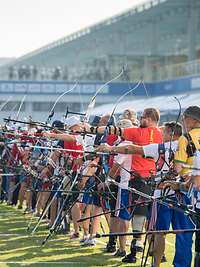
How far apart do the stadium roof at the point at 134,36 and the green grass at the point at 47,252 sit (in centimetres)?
3129

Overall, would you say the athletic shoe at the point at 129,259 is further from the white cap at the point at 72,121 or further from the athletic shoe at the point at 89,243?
the white cap at the point at 72,121

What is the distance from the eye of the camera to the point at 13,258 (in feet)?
36.4

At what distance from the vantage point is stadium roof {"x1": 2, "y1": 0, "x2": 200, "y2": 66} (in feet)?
152

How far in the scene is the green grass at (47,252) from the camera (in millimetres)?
10789

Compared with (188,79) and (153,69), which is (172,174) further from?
(153,69)

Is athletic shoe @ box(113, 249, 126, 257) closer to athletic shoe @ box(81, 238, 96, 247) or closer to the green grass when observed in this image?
the green grass

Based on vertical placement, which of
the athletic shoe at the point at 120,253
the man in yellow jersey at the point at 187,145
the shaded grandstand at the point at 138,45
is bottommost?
the athletic shoe at the point at 120,253

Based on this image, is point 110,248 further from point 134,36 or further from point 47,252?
point 134,36

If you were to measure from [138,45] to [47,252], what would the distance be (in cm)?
5240

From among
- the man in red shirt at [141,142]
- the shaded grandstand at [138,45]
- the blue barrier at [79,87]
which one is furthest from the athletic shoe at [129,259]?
the blue barrier at [79,87]

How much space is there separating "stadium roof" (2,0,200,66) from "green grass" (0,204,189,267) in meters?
31.3

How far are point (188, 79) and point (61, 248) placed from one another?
87.1 ft

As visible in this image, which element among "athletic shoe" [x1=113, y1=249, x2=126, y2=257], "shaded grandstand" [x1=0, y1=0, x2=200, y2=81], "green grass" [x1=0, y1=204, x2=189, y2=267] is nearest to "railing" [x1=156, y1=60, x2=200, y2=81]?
"shaded grandstand" [x1=0, y1=0, x2=200, y2=81]

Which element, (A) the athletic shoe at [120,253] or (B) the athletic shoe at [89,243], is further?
(B) the athletic shoe at [89,243]
